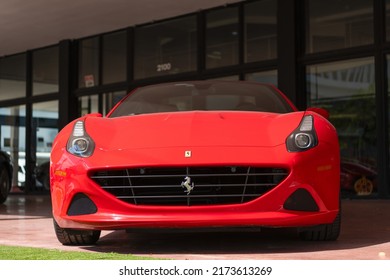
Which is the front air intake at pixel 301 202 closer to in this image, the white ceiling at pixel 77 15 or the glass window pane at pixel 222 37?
the glass window pane at pixel 222 37

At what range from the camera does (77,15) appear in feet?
40.2

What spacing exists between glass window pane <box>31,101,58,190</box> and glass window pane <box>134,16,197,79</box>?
122 inches

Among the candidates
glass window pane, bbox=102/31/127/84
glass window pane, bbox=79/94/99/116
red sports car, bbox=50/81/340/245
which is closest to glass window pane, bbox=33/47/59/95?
glass window pane, bbox=79/94/99/116

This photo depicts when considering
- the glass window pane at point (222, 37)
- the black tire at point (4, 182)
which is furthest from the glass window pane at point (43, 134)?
the black tire at point (4, 182)

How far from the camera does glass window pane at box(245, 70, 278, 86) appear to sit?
36.6 ft

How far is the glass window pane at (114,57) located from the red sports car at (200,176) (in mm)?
9904

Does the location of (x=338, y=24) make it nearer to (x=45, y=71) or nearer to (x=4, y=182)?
(x=4, y=182)

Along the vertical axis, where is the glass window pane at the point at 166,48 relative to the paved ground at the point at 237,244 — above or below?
above

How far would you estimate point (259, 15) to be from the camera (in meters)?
11.4

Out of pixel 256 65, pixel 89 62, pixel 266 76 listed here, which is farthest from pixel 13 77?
pixel 266 76

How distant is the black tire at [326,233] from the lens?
402cm
